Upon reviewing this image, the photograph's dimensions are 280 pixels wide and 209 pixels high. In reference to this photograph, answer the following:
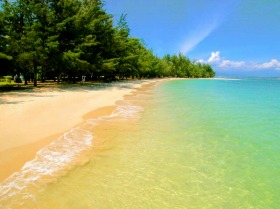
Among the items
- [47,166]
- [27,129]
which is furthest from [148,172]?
[27,129]

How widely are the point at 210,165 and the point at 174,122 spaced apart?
16.7ft

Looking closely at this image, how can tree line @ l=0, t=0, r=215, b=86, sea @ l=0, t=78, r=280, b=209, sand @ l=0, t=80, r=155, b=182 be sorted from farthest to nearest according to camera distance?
tree line @ l=0, t=0, r=215, b=86 → sand @ l=0, t=80, r=155, b=182 → sea @ l=0, t=78, r=280, b=209

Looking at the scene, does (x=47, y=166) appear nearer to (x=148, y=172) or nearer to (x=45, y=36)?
(x=148, y=172)

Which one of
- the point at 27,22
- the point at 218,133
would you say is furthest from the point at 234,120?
the point at 27,22

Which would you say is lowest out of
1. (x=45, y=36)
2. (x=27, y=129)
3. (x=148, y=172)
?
(x=148, y=172)

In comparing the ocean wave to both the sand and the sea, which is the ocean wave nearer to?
the sea

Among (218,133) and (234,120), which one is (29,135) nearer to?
(218,133)

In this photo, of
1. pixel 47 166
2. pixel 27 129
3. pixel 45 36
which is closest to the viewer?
pixel 47 166

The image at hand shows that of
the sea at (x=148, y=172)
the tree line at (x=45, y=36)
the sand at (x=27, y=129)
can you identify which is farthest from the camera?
the tree line at (x=45, y=36)

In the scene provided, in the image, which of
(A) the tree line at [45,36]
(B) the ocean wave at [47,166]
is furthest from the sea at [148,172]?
(A) the tree line at [45,36]

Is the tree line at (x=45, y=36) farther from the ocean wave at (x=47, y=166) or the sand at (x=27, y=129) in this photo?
the ocean wave at (x=47, y=166)

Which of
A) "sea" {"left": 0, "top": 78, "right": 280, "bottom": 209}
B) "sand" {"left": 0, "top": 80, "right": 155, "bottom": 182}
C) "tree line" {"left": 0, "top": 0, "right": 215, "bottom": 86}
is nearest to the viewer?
"sea" {"left": 0, "top": 78, "right": 280, "bottom": 209}

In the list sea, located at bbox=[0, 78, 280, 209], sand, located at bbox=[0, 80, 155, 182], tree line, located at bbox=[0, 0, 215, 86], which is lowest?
sea, located at bbox=[0, 78, 280, 209]

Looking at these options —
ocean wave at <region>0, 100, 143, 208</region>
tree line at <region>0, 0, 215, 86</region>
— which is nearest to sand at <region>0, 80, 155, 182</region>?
ocean wave at <region>0, 100, 143, 208</region>
